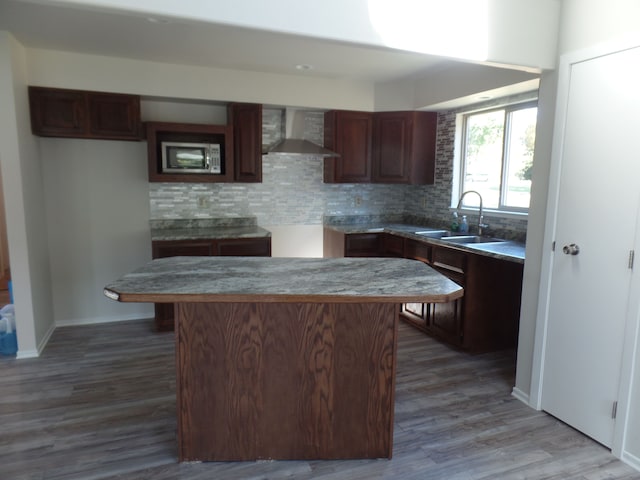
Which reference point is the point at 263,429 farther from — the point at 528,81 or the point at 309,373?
the point at 528,81

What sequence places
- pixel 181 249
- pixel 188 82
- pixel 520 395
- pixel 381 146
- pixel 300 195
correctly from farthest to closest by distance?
pixel 300 195, pixel 381 146, pixel 188 82, pixel 181 249, pixel 520 395

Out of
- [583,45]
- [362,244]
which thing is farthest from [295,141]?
[583,45]

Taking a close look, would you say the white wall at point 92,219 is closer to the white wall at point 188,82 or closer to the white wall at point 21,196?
the white wall at point 21,196

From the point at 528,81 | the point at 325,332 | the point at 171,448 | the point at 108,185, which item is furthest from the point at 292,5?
the point at 108,185

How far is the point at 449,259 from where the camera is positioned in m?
3.59

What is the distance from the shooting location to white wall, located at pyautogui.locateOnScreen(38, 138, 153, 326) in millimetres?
3904

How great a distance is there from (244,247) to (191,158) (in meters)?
0.97

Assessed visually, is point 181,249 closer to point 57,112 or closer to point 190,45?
point 57,112

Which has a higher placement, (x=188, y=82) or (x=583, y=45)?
(x=188, y=82)

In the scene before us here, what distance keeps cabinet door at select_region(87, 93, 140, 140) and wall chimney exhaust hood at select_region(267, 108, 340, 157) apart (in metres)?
1.23

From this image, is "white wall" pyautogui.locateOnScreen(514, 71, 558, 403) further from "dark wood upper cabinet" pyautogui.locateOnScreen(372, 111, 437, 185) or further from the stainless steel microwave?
the stainless steel microwave

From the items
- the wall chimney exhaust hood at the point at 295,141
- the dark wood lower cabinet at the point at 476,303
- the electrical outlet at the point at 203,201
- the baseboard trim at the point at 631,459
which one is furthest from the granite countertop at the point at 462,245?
the electrical outlet at the point at 203,201

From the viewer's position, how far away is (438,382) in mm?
3043

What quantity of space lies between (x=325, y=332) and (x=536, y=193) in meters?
1.63
